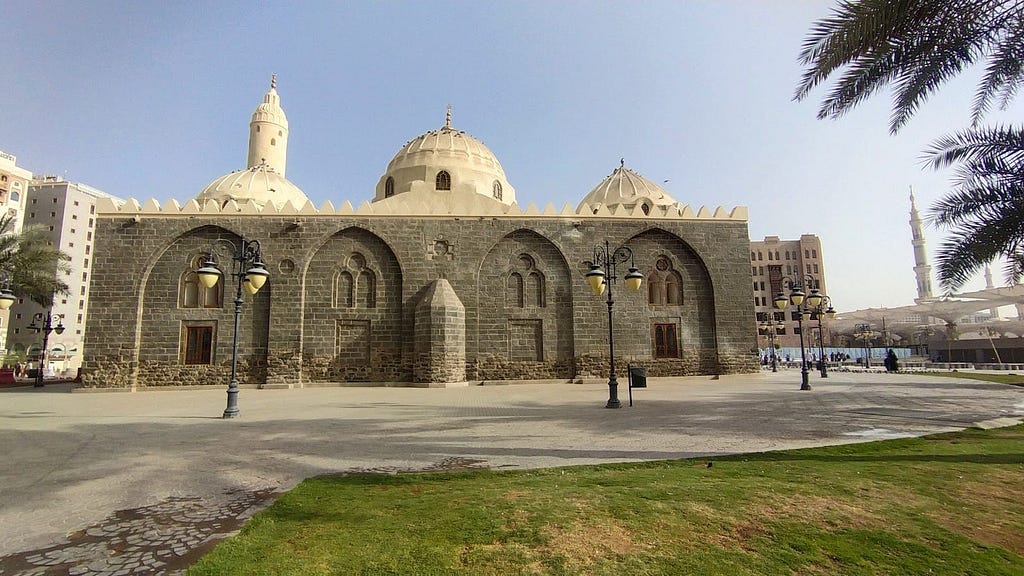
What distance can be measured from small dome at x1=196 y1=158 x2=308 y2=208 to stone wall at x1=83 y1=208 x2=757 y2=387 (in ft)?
15.7

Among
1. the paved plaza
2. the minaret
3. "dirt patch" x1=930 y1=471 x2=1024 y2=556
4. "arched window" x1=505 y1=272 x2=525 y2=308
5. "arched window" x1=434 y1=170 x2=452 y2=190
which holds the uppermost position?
the minaret

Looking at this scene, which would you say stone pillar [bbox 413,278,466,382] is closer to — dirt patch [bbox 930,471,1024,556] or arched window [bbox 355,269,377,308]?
arched window [bbox 355,269,377,308]

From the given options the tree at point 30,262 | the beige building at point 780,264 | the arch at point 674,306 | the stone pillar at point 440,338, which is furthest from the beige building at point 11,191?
the beige building at point 780,264

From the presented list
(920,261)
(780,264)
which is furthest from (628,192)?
(920,261)

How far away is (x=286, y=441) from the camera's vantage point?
7812mm

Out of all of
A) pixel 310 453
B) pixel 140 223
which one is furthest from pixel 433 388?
pixel 140 223

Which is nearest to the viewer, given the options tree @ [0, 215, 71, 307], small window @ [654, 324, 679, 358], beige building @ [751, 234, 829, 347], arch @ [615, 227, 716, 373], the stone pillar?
the stone pillar

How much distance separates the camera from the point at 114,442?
784cm

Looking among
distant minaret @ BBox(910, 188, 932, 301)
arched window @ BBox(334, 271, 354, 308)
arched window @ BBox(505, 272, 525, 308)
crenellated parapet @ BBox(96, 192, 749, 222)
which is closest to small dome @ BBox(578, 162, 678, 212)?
crenellated parapet @ BBox(96, 192, 749, 222)

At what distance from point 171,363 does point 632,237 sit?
1951 cm

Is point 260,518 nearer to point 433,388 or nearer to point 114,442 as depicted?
point 114,442

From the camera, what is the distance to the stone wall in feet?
65.4

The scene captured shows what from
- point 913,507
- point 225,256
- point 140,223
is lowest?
point 913,507

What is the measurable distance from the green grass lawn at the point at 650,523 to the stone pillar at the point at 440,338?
1394 centimetres
